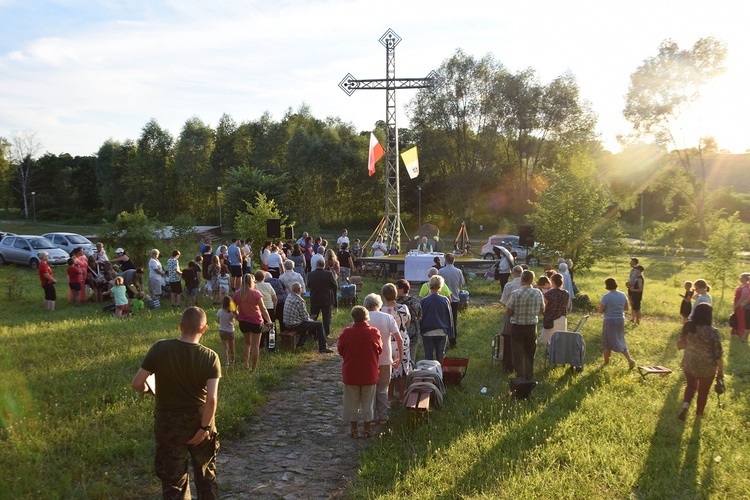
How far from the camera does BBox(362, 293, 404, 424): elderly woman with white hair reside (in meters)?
6.54

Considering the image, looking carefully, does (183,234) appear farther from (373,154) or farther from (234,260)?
(234,260)

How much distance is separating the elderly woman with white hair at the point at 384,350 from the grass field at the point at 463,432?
321 mm

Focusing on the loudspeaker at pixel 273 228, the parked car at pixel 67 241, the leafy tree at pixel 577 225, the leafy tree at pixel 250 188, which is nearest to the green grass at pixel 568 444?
the leafy tree at pixel 577 225

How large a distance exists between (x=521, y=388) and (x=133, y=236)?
2072 centimetres

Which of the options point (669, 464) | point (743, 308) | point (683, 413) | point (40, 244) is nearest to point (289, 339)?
point (683, 413)

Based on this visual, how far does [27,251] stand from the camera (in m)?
24.1

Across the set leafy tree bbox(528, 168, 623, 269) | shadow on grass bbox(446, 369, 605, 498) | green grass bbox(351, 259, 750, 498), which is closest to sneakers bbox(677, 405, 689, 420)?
green grass bbox(351, 259, 750, 498)

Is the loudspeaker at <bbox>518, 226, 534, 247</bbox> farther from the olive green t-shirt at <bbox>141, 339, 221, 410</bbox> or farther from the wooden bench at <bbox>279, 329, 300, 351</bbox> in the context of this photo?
the olive green t-shirt at <bbox>141, 339, 221, 410</bbox>

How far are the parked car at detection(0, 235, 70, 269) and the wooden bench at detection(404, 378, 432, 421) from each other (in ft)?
74.6

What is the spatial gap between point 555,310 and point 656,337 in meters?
4.34

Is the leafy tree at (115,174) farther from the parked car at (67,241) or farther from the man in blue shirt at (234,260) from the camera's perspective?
the man in blue shirt at (234,260)

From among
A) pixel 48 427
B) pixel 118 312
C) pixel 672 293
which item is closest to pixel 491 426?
pixel 48 427

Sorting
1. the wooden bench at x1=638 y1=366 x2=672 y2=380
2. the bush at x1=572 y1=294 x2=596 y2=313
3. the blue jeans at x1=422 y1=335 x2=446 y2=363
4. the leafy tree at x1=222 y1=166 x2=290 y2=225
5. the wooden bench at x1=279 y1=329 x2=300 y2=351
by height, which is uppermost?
the leafy tree at x1=222 y1=166 x2=290 y2=225

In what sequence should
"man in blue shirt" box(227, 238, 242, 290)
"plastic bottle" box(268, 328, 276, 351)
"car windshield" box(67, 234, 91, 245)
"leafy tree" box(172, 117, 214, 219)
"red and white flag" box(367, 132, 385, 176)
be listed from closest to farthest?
"plastic bottle" box(268, 328, 276, 351) < "man in blue shirt" box(227, 238, 242, 290) < "red and white flag" box(367, 132, 385, 176) < "car windshield" box(67, 234, 91, 245) < "leafy tree" box(172, 117, 214, 219)
